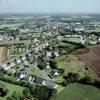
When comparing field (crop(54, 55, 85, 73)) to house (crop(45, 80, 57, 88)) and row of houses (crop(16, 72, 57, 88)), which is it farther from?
house (crop(45, 80, 57, 88))

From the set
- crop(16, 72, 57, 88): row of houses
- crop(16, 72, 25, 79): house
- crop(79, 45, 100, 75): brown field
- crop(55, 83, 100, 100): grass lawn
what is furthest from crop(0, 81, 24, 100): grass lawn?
crop(79, 45, 100, 75): brown field

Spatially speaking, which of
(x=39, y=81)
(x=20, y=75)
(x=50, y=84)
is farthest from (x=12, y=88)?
(x=20, y=75)

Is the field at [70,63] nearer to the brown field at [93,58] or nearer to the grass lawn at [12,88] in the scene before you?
the brown field at [93,58]

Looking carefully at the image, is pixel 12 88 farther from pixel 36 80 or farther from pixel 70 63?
pixel 70 63

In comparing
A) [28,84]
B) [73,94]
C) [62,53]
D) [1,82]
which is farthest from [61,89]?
[62,53]

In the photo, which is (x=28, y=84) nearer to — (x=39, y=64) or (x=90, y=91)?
(x=90, y=91)

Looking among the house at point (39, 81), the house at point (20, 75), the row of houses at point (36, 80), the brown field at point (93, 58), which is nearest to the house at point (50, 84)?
the row of houses at point (36, 80)
